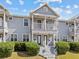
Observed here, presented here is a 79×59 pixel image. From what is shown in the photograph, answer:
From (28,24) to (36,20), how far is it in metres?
1.81

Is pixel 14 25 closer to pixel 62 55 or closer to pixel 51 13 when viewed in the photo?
pixel 51 13

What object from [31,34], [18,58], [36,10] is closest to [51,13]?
[36,10]

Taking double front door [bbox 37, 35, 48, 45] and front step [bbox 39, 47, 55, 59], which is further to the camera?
double front door [bbox 37, 35, 48, 45]

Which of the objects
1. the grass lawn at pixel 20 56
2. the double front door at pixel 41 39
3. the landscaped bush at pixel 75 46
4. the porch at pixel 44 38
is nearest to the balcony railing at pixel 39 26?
the porch at pixel 44 38

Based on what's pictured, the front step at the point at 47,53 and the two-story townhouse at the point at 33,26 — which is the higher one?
the two-story townhouse at the point at 33,26

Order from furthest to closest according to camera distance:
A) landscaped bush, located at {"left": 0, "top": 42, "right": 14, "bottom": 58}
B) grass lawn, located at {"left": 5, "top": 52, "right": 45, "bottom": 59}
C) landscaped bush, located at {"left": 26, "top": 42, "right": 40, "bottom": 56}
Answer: landscaped bush, located at {"left": 26, "top": 42, "right": 40, "bottom": 56}, grass lawn, located at {"left": 5, "top": 52, "right": 45, "bottom": 59}, landscaped bush, located at {"left": 0, "top": 42, "right": 14, "bottom": 58}

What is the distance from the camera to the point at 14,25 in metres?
38.3

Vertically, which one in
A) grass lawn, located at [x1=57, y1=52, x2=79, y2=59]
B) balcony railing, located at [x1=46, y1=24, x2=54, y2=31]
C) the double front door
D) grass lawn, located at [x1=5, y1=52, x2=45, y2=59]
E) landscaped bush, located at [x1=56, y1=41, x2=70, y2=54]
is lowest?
grass lawn, located at [x1=57, y1=52, x2=79, y2=59]

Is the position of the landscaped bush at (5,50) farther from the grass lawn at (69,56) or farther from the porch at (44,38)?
the porch at (44,38)

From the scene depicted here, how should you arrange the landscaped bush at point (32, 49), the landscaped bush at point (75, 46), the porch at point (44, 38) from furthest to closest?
the porch at point (44, 38) < the landscaped bush at point (75, 46) < the landscaped bush at point (32, 49)

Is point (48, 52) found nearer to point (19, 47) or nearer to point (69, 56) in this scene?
point (69, 56)

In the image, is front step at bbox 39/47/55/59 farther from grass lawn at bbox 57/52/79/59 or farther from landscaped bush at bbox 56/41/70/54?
landscaped bush at bbox 56/41/70/54

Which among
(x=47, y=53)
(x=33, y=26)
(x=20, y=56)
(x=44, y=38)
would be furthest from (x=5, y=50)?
(x=44, y=38)

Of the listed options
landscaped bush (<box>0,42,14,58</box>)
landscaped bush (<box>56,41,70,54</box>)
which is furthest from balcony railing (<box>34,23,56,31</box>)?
landscaped bush (<box>0,42,14,58</box>)
